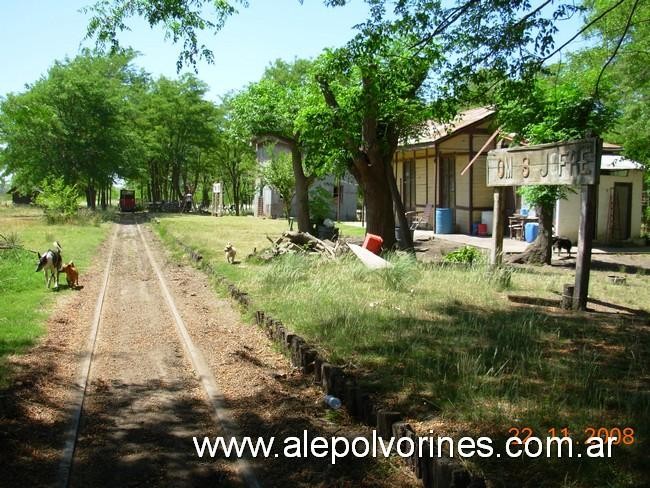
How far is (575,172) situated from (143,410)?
6.95 metres

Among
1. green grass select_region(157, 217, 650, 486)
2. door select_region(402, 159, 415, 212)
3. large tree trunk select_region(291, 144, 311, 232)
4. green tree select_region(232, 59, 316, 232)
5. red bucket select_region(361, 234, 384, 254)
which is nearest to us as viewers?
green grass select_region(157, 217, 650, 486)

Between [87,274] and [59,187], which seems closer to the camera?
[87,274]

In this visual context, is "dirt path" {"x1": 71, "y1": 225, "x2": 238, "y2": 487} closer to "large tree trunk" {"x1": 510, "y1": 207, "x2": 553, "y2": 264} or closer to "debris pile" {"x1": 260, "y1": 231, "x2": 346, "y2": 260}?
"debris pile" {"x1": 260, "y1": 231, "x2": 346, "y2": 260}

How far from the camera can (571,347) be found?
22.0 feet

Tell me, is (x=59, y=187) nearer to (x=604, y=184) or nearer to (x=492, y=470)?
(x=604, y=184)

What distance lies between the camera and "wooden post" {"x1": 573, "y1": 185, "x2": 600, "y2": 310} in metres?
9.05

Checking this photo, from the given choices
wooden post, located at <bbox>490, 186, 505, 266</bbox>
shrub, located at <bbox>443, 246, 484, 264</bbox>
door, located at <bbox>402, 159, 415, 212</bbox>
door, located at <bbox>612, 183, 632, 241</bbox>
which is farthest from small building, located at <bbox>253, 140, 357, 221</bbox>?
wooden post, located at <bbox>490, 186, 505, 266</bbox>

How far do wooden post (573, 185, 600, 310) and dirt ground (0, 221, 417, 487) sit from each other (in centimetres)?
479

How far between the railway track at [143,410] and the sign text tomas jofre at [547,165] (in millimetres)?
5997

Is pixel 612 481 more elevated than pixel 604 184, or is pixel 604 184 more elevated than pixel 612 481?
pixel 604 184

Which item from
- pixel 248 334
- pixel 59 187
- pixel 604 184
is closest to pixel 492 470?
pixel 248 334

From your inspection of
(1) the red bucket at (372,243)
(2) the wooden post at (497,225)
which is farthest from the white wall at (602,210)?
(1) the red bucket at (372,243)

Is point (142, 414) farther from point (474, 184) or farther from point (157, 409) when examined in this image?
point (474, 184)

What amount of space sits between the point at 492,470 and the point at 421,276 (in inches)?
302
